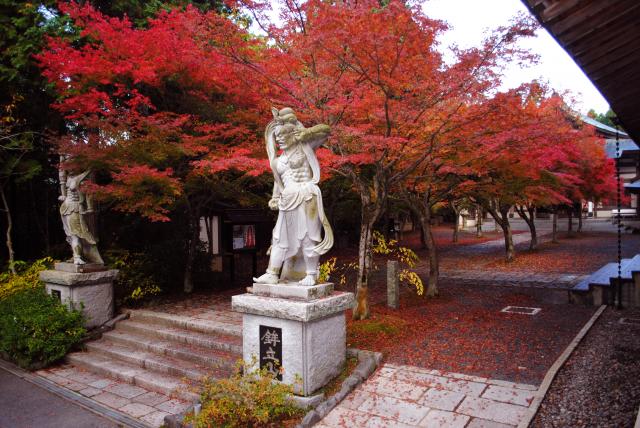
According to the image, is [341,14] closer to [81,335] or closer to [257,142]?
[257,142]

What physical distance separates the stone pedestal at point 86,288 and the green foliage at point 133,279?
2.54ft

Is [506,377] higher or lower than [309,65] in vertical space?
lower

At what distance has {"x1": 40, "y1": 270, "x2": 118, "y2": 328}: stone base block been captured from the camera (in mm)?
9430

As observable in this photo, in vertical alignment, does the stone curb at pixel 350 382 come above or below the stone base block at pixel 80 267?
below

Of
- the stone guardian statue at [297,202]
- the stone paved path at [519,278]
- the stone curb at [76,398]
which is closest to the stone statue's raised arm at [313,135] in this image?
the stone guardian statue at [297,202]

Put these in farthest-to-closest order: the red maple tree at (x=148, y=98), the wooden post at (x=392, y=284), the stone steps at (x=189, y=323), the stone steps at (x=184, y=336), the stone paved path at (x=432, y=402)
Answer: the wooden post at (x=392, y=284) → the red maple tree at (x=148, y=98) → the stone steps at (x=189, y=323) → the stone steps at (x=184, y=336) → the stone paved path at (x=432, y=402)

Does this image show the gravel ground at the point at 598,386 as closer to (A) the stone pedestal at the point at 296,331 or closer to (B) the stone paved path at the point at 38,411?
(A) the stone pedestal at the point at 296,331

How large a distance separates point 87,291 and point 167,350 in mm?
Answer: 2942

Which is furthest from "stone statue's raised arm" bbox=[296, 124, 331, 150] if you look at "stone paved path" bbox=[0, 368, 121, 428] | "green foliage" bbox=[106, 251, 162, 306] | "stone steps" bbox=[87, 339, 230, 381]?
"green foliage" bbox=[106, 251, 162, 306]

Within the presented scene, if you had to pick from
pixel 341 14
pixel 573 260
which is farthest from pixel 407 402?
pixel 573 260

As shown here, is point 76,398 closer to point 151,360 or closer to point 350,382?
point 151,360

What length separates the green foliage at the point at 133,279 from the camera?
1089 cm

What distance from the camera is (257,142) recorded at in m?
10.1

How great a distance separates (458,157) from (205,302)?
7.47 meters
